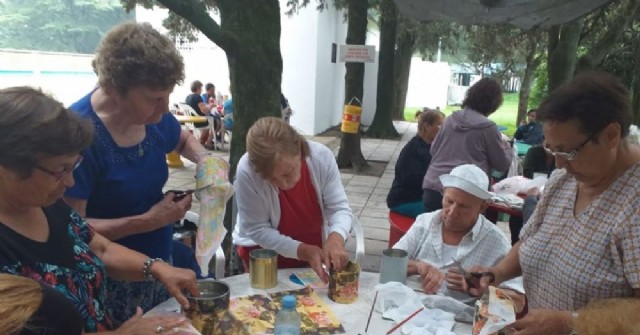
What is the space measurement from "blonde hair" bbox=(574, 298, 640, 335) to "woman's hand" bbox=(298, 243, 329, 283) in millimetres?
1003

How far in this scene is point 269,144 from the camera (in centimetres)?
208

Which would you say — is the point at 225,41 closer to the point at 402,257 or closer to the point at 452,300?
the point at 402,257

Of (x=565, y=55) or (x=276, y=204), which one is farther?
(x=565, y=55)

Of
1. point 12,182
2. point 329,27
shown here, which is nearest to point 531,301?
point 12,182

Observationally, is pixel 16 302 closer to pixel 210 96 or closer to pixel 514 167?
pixel 514 167

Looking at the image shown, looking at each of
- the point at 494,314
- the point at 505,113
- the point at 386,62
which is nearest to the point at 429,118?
the point at 494,314

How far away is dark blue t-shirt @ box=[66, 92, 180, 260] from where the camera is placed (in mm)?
1824

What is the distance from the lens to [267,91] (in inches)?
156

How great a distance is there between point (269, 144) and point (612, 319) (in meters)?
1.37

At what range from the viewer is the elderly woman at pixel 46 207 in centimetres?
119

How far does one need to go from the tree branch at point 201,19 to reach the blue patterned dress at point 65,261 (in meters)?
2.23

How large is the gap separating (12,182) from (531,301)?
1.73 meters

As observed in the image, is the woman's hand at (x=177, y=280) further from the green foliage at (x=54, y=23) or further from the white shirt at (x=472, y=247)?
the green foliage at (x=54, y=23)

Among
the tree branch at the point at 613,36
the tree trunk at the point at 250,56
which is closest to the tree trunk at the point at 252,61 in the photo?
the tree trunk at the point at 250,56
